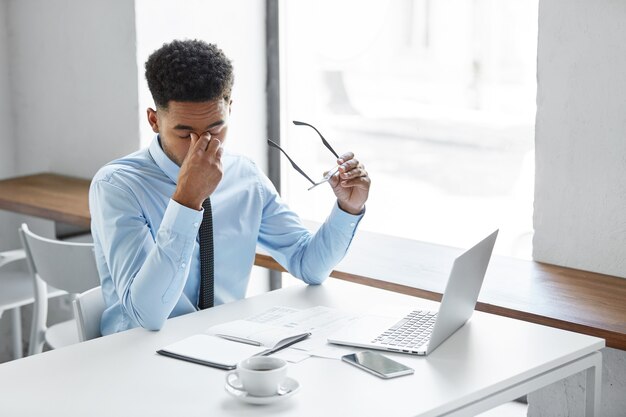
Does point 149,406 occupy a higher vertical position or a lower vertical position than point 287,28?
lower

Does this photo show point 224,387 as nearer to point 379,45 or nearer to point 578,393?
point 578,393

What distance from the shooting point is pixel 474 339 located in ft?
6.30

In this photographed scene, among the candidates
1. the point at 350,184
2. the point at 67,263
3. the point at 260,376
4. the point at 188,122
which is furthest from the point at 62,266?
the point at 260,376

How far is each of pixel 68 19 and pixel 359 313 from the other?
7.14 feet

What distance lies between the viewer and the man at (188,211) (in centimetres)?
196

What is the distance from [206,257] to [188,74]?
1.39ft

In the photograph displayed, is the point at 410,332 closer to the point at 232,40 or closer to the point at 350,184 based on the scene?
the point at 350,184

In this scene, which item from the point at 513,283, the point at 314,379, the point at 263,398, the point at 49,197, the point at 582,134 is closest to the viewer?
the point at 263,398

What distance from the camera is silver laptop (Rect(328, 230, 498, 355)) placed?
1.81 m

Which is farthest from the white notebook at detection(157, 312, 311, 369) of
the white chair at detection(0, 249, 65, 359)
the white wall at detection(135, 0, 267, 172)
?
the white wall at detection(135, 0, 267, 172)

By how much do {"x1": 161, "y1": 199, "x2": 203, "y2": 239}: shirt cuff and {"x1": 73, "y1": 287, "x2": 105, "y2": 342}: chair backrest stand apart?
0.99ft

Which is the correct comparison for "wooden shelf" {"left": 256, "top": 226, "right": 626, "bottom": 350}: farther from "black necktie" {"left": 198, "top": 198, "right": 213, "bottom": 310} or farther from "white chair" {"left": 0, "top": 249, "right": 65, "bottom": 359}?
"white chair" {"left": 0, "top": 249, "right": 65, "bottom": 359}

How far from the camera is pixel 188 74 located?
2.09 m

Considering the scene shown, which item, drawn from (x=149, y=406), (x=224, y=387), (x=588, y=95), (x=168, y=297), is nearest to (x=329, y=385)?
(x=224, y=387)
